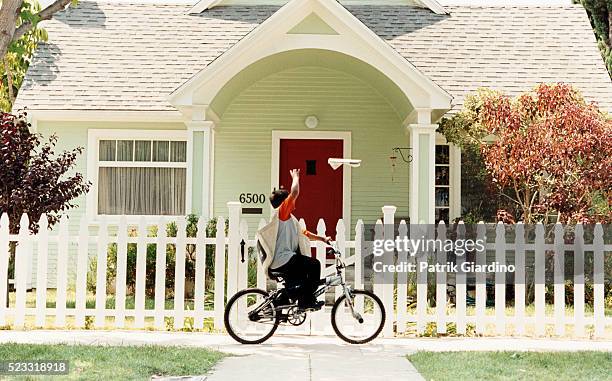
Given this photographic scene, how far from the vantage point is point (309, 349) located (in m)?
8.54

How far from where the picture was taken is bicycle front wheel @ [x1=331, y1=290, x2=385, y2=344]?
889cm

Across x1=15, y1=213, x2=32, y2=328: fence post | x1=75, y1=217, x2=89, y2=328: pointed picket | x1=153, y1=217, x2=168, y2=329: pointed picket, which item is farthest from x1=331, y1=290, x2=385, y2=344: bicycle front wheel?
x1=15, y1=213, x2=32, y2=328: fence post

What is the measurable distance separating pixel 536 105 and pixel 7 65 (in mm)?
11553

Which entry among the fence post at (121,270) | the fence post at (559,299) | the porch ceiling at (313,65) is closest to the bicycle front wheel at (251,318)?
the fence post at (121,270)

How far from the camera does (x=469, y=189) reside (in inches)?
603

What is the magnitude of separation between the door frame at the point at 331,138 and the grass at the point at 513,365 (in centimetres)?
716

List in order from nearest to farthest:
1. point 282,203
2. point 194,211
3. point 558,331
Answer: point 282,203
point 558,331
point 194,211

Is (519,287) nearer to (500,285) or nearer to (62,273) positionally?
(500,285)

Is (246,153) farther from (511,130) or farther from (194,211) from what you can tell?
(511,130)

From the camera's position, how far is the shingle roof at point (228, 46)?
600 inches

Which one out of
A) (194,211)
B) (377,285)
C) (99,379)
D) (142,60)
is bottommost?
(99,379)

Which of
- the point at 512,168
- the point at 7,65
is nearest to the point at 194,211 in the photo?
the point at 512,168

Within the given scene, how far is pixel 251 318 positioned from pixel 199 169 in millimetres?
3572

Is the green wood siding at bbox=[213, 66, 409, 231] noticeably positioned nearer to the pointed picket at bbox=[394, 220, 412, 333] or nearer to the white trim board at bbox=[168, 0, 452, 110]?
the white trim board at bbox=[168, 0, 452, 110]
